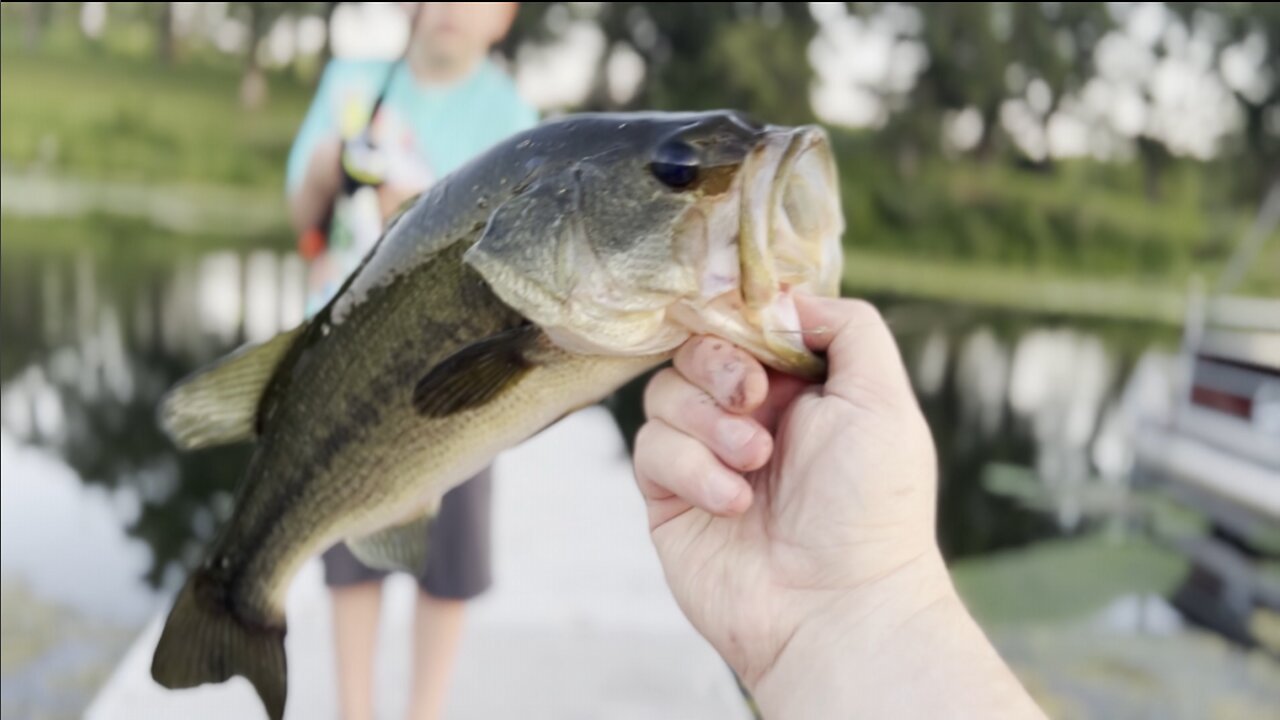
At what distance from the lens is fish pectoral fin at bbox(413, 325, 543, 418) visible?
1.07 meters

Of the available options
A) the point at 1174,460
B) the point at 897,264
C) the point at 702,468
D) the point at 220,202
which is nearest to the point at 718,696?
the point at 702,468

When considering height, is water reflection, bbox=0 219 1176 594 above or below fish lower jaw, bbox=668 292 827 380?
below

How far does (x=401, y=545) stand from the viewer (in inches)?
52.1

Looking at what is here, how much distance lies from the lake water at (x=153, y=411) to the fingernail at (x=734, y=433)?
2608mm

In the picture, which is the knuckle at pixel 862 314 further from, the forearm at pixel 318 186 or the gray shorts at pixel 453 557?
the forearm at pixel 318 186

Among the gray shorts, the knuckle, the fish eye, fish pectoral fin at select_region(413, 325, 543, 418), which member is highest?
the fish eye

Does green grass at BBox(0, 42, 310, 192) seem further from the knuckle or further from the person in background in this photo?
the knuckle

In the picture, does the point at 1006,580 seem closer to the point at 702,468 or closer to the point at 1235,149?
the point at 702,468

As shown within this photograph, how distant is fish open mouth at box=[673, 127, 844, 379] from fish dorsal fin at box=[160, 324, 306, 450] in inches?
23.7

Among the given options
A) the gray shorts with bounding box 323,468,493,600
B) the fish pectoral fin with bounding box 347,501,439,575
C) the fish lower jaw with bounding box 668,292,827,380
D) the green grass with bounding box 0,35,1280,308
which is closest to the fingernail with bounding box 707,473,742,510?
the fish lower jaw with bounding box 668,292,827,380

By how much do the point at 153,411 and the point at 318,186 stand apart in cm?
522

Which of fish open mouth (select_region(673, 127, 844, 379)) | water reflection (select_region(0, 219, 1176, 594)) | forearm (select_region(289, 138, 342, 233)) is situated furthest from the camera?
water reflection (select_region(0, 219, 1176, 594))

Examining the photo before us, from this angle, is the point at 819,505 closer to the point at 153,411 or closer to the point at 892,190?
the point at 153,411

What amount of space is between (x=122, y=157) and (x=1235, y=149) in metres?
21.9
